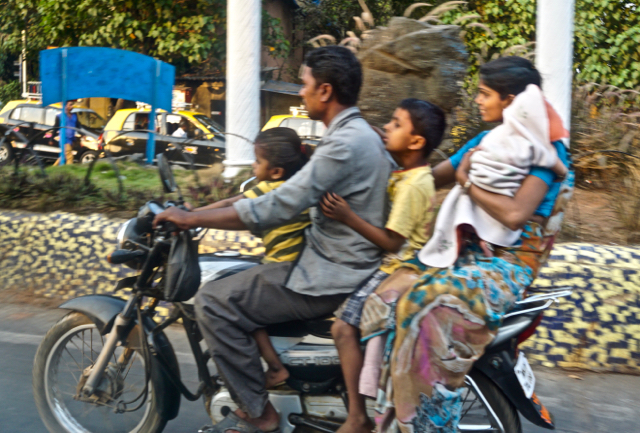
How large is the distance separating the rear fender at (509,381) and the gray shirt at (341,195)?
549mm

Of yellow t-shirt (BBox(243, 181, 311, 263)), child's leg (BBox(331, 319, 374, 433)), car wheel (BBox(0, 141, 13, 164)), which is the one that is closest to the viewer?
child's leg (BBox(331, 319, 374, 433))

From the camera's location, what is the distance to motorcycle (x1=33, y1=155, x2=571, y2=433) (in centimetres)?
238

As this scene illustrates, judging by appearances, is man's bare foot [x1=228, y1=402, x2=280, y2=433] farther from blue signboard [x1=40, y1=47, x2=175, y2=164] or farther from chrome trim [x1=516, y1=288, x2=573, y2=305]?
blue signboard [x1=40, y1=47, x2=175, y2=164]

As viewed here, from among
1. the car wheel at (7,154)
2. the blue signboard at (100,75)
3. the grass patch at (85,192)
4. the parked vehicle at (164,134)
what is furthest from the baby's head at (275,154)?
the parked vehicle at (164,134)

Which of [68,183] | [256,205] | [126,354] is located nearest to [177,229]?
[256,205]

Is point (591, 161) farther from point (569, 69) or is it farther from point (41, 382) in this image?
point (41, 382)

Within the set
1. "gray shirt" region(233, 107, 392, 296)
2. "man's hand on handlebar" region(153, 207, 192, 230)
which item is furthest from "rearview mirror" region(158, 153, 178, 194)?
"gray shirt" region(233, 107, 392, 296)

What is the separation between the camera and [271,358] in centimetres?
258

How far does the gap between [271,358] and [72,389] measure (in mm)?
1046

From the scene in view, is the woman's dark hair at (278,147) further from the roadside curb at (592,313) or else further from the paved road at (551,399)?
the roadside curb at (592,313)

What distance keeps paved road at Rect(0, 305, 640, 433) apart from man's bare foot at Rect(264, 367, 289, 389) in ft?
2.87

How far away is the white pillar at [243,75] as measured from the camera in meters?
5.91

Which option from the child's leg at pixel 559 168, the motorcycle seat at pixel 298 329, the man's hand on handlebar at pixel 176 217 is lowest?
the motorcycle seat at pixel 298 329

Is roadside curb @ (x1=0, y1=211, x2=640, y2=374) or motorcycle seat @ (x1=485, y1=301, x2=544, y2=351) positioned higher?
motorcycle seat @ (x1=485, y1=301, x2=544, y2=351)
